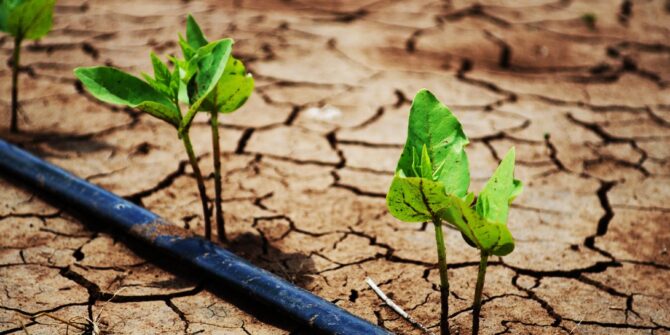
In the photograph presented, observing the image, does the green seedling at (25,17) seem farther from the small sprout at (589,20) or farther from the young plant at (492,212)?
the small sprout at (589,20)

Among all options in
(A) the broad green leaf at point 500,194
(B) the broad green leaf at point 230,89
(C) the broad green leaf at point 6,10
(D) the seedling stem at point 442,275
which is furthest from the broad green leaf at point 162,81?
(C) the broad green leaf at point 6,10

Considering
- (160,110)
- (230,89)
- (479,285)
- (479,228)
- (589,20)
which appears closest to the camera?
(479,228)

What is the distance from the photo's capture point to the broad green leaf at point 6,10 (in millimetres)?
2551

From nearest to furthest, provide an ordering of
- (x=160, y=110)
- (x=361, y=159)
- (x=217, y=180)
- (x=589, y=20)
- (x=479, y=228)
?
(x=479, y=228) → (x=160, y=110) → (x=217, y=180) → (x=361, y=159) → (x=589, y=20)

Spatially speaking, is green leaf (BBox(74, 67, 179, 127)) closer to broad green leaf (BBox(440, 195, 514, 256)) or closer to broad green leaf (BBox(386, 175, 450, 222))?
broad green leaf (BBox(386, 175, 450, 222))

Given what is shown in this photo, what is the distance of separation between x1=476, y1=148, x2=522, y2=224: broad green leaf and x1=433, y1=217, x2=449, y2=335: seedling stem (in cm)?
13

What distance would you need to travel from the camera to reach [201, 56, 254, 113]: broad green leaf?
1903 mm

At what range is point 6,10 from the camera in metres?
2.57

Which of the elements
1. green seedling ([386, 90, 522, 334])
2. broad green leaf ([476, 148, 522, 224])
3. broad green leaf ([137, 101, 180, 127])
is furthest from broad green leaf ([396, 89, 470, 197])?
broad green leaf ([137, 101, 180, 127])

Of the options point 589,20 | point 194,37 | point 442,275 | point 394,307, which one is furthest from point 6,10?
point 589,20

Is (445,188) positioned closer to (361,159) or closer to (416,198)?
(416,198)

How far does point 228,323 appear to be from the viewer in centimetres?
182

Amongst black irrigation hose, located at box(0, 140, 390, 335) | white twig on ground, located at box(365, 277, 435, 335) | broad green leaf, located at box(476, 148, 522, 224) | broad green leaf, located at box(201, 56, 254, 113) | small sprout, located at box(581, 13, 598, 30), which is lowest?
white twig on ground, located at box(365, 277, 435, 335)

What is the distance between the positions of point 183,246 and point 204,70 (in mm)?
522
